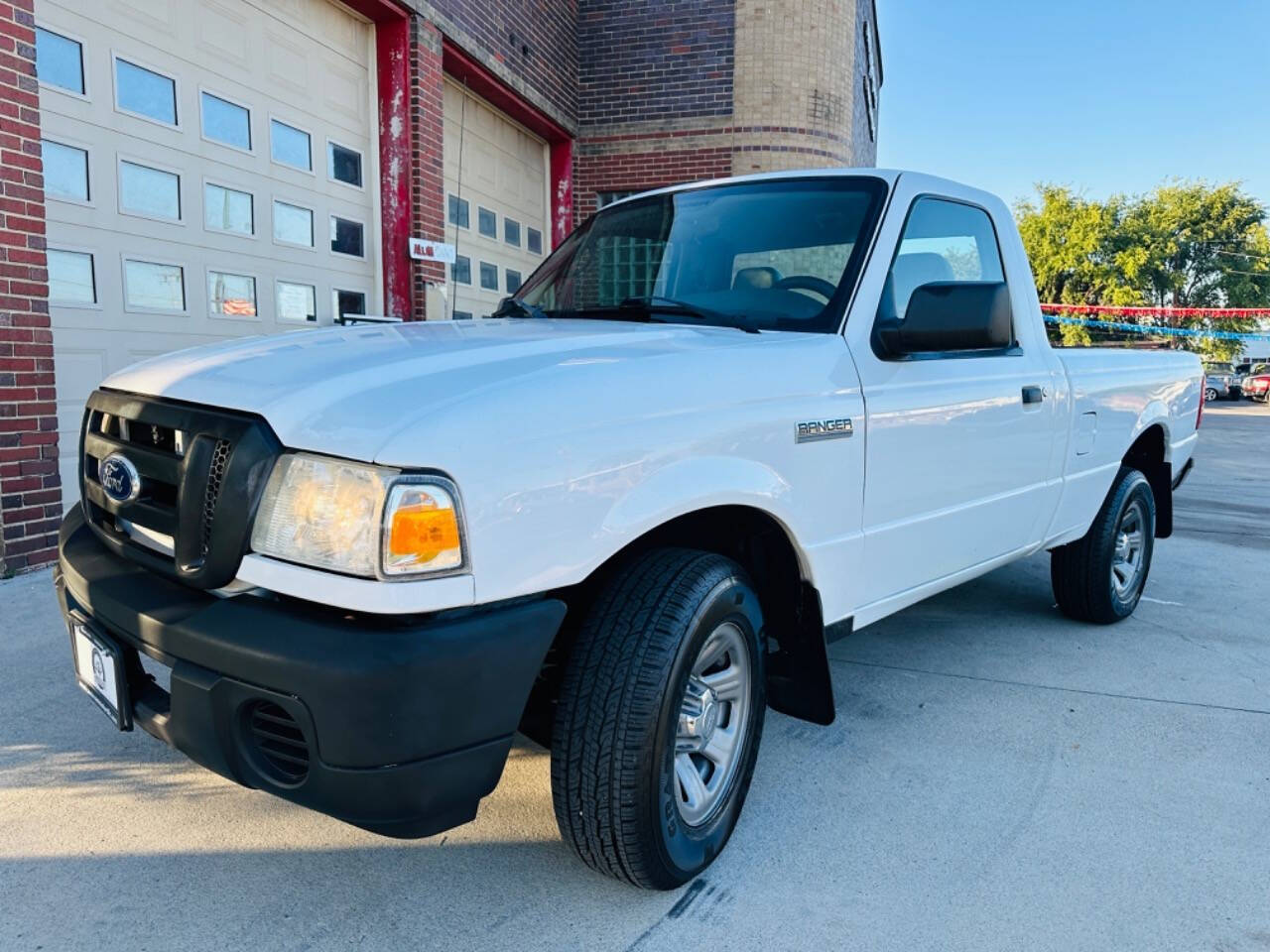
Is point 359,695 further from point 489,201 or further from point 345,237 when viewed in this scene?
point 489,201

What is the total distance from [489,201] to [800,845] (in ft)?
26.9

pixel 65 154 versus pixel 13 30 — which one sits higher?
pixel 13 30

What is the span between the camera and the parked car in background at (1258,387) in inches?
1337

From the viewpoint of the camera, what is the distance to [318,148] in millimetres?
7102

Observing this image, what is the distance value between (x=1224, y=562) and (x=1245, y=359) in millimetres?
48264

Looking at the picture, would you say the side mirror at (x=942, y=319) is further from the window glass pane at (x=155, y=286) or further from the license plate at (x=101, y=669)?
the window glass pane at (x=155, y=286)

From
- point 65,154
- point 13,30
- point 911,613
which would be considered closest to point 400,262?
point 65,154

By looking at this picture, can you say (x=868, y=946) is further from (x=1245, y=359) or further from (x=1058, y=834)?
(x=1245, y=359)

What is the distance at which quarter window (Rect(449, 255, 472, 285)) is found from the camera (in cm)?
866

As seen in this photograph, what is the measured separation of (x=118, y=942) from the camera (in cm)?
199

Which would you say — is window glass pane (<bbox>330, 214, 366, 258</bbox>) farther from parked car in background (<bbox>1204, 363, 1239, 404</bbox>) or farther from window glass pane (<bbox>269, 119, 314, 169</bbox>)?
parked car in background (<bbox>1204, 363, 1239, 404</bbox>)

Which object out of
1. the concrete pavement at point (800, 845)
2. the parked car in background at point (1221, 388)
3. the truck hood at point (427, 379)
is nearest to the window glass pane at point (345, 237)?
→ the concrete pavement at point (800, 845)

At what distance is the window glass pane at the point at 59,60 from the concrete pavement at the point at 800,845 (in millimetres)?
3177

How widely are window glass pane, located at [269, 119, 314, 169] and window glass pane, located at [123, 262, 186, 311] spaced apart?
1.36 meters
